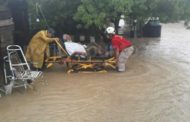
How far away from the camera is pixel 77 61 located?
11.5 metres

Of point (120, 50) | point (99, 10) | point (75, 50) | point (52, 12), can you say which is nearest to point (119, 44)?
point (120, 50)

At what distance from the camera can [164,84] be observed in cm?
1042

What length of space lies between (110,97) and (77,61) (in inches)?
107

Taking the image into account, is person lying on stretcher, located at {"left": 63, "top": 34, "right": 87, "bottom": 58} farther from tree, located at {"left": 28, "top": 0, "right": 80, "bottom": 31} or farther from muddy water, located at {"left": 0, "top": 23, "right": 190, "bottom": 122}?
tree, located at {"left": 28, "top": 0, "right": 80, "bottom": 31}

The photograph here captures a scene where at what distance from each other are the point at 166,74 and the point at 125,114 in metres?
4.15

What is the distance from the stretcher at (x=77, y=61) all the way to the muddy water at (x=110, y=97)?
1.06 ft

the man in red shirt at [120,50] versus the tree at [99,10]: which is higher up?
the tree at [99,10]

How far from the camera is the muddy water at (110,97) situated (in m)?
7.76

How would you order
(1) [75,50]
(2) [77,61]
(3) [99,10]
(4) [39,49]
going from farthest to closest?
(3) [99,10] < (1) [75,50] < (4) [39,49] < (2) [77,61]

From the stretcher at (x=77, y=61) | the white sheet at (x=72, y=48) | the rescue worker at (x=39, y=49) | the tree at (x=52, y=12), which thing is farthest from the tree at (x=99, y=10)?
the rescue worker at (x=39, y=49)

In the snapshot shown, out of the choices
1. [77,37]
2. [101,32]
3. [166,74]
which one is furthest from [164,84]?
[77,37]

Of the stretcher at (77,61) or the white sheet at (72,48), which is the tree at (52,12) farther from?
the stretcher at (77,61)

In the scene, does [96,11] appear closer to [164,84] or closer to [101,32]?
[101,32]

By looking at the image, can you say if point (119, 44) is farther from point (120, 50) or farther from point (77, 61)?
point (77, 61)
